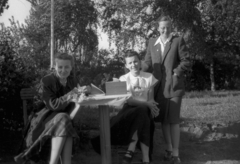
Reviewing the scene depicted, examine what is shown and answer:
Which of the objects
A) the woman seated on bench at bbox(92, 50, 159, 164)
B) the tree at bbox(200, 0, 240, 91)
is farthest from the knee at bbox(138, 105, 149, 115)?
the tree at bbox(200, 0, 240, 91)

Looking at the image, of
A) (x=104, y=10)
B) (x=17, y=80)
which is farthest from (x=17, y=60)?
(x=104, y=10)

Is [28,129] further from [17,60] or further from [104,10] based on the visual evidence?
[104,10]

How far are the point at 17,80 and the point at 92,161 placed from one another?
1.57 metres

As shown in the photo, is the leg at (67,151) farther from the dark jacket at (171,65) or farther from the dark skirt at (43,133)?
the dark jacket at (171,65)

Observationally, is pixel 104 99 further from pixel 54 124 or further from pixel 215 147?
pixel 215 147

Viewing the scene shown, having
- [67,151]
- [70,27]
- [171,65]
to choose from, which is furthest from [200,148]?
[70,27]

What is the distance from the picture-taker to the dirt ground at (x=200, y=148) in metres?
5.35

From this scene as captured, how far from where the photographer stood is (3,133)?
577 cm

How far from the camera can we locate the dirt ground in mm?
5348

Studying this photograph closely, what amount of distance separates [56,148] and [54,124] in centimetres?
24

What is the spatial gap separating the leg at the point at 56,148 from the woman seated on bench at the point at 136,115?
1.08 m

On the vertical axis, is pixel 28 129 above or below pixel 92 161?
above

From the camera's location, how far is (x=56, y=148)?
13.0 feet

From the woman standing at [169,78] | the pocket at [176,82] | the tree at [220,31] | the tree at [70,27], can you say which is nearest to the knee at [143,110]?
the woman standing at [169,78]
